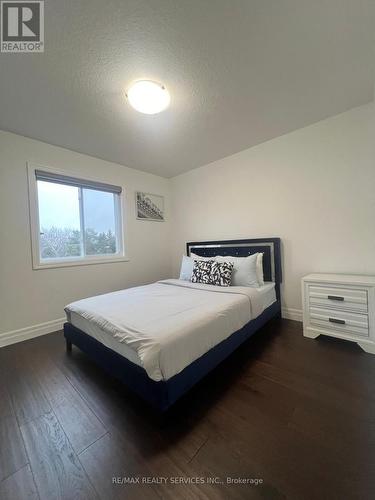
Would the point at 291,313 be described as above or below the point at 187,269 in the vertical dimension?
below

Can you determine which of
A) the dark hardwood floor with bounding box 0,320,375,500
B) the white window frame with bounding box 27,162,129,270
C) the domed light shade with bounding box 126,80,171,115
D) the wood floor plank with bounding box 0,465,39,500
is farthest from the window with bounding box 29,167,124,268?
the wood floor plank with bounding box 0,465,39,500

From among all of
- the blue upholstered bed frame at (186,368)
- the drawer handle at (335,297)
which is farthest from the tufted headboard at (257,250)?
the drawer handle at (335,297)

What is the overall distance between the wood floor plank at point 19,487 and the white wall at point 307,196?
108 inches

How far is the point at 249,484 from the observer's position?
0.89 m

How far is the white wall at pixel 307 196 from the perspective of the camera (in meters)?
2.13

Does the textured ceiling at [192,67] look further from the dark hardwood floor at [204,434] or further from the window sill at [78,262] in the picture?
the dark hardwood floor at [204,434]

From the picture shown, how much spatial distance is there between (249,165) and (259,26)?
174 cm

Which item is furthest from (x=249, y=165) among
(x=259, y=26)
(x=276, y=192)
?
(x=259, y=26)

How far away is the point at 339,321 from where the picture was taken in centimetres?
198

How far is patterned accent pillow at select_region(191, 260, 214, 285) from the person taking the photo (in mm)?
2653

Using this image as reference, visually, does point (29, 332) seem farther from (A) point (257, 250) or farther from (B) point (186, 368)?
(A) point (257, 250)

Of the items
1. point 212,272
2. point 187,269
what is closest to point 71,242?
point 187,269

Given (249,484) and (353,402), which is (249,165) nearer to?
(353,402)

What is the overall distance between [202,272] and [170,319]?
1.29 meters
